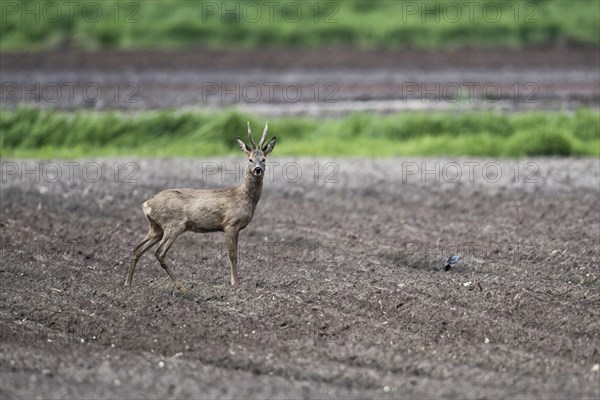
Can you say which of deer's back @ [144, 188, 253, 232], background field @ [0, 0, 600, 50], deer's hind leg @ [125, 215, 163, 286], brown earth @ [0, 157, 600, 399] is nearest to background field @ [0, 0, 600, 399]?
brown earth @ [0, 157, 600, 399]

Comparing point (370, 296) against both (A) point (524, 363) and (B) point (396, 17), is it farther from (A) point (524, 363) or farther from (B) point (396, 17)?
(B) point (396, 17)

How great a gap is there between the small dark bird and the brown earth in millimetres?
83

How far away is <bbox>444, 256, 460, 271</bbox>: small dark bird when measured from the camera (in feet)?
38.7

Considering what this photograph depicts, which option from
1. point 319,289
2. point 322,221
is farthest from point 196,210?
point 322,221

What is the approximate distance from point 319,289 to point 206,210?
4.67 feet

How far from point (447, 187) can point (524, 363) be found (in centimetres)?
665

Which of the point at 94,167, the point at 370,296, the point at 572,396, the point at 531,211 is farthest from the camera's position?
the point at 94,167

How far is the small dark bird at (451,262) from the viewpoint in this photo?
1180cm

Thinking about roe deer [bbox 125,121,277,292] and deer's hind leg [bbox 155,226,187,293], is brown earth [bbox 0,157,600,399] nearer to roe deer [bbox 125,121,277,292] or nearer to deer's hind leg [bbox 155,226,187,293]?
deer's hind leg [bbox 155,226,187,293]

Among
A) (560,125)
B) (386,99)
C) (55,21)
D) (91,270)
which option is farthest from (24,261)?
(55,21)

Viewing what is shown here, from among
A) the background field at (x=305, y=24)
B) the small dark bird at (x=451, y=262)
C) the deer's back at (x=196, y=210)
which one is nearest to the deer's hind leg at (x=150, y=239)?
the deer's back at (x=196, y=210)

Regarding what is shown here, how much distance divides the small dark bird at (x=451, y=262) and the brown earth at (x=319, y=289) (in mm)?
83

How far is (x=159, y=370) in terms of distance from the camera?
8922 mm

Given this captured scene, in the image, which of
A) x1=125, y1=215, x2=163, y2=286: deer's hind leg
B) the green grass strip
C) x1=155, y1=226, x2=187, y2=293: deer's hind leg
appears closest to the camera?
x1=155, y1=226, x2=187, y2=293: deer's hind leg
